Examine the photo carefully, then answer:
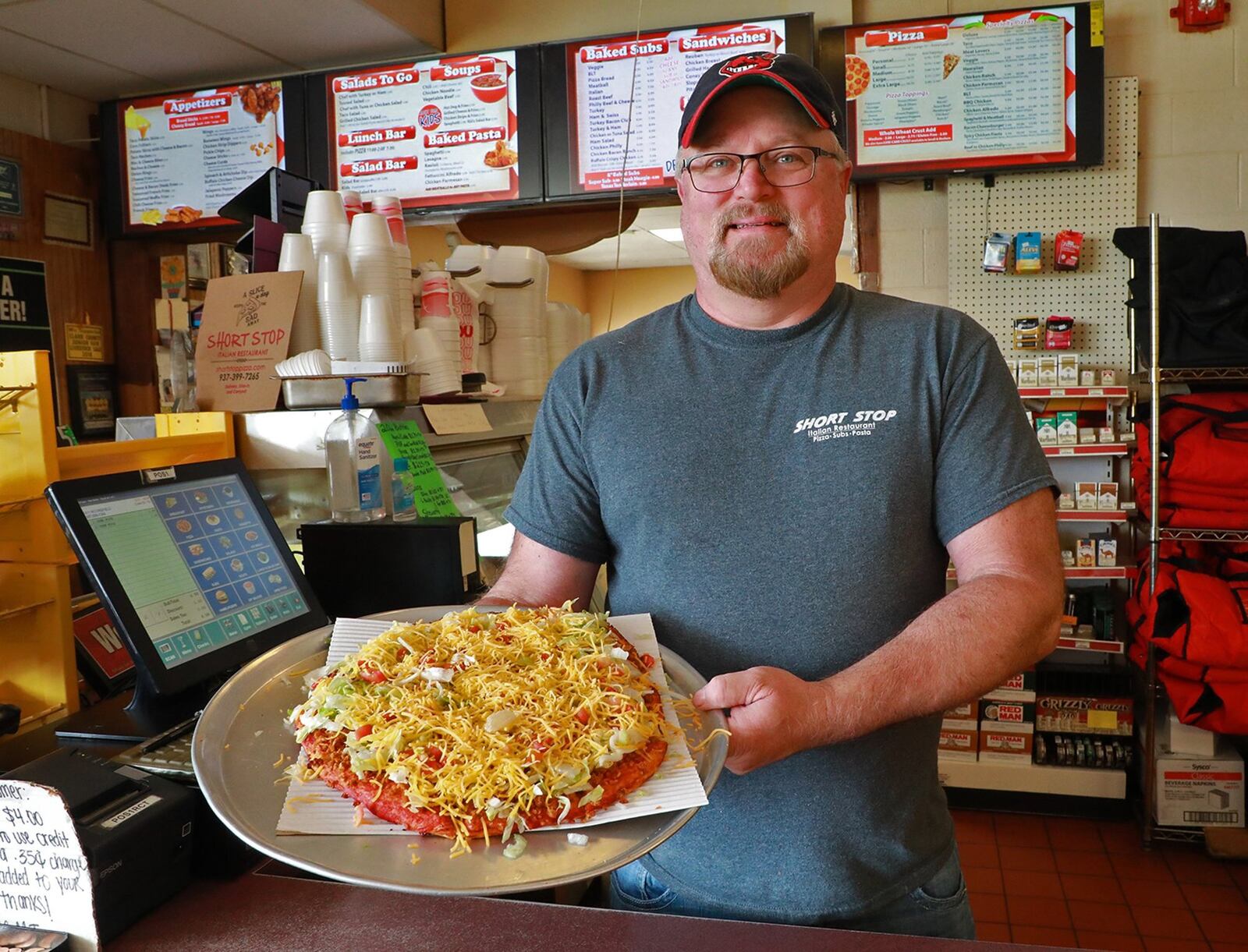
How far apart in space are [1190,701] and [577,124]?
9.80ft

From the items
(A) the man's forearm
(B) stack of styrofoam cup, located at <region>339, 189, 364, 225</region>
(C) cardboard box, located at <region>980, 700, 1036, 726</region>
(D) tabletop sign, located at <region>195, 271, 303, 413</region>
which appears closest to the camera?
(A) the man's forearm

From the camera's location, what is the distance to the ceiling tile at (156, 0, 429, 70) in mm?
3506

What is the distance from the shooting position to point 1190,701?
10.6 feet

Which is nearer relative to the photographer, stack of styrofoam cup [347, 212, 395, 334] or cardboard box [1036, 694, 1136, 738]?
stack of styrofoam cup [347, 212, 395, 334]

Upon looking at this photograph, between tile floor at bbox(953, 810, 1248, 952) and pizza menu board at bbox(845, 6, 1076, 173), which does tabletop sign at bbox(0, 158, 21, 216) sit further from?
tile floor at bbox(953, 810, 1248, 952)

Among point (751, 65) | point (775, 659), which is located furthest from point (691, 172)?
point (775, 659)

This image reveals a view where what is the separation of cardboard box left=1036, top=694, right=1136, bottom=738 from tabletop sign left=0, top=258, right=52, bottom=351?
408cm

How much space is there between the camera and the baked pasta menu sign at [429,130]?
12.5 ft

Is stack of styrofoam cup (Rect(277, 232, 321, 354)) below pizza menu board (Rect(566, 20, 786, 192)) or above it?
below

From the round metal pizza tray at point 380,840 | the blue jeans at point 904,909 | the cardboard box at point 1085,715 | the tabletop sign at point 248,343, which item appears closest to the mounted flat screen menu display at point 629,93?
the tabletop sign at point 248,343

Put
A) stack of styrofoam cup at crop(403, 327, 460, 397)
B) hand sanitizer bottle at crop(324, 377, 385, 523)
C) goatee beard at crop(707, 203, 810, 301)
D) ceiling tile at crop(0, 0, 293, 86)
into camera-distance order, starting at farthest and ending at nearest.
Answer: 1. ceiling tile at crop(0, 0, 293, 86)
2. stack of styrofoam cup at crop(403, 327, 460, 397)
3. hand sanitizer bottle at crop(324, 377, 385, 523)
4. goatee beard at crop(707, 203, 810, 301)

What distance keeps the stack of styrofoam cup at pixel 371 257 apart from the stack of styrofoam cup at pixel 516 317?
72 centimetres

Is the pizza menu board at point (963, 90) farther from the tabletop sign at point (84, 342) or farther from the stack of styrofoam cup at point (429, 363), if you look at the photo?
the tabletop sign at point (84, 342)

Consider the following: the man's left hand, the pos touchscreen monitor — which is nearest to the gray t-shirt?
the man's left hand
